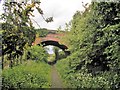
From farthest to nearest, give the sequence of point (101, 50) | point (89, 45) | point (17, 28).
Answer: point (89, 45) < point (101, 50) < point (17, 28)

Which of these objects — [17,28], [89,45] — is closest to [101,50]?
[89,45]

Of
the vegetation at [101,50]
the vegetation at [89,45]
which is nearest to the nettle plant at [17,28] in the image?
the vegetation at [89,45]

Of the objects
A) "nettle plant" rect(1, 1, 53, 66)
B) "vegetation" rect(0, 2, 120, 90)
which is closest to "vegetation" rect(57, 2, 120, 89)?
"vegetation" rect(0, 2, 120, 90)

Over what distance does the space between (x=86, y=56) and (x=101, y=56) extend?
86 centimetres

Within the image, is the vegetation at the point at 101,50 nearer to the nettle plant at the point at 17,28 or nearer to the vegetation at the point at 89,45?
the vegetation at the point at 89,45

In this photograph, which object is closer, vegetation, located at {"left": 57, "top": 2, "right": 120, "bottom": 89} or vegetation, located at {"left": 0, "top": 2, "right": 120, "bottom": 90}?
vegetation, located at {"left": 0, "top": 2, "right": 120, "bottom": 90}

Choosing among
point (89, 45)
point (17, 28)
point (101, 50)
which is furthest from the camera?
point (89, 45)

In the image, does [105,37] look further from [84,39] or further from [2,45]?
[2,45]

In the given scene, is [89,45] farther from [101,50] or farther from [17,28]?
[17,28]

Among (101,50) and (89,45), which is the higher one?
(89,45)

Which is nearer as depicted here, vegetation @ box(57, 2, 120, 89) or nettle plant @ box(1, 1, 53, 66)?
nettle plant @ box(1, 1, 53, 66)

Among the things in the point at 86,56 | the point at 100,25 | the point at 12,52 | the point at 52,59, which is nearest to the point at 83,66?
the point at 86,56

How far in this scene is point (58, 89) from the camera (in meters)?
14.7

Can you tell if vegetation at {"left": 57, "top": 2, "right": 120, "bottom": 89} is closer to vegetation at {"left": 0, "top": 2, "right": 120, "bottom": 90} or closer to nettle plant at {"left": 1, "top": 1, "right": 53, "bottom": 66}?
vegetation at {"left": 0, "top": 2, "right": 120, "bottom": 90}
